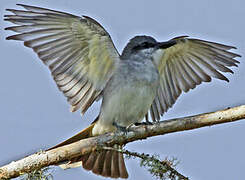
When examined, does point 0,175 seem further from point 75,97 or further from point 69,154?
point 75,97

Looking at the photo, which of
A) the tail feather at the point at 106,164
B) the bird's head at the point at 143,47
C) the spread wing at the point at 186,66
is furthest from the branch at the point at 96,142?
the spread wing at the point at 186,66

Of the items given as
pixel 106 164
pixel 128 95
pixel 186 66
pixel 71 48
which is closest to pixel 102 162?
pixel 106 164

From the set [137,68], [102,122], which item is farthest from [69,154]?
[137,68]

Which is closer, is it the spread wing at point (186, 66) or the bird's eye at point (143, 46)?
the bird's eye at point (143, 46)

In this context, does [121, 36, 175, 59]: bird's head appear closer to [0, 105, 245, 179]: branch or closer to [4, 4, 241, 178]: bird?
[4, 4, 241, 178]: bird

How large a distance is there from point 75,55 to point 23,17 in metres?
0.77

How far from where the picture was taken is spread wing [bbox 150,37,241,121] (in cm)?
606

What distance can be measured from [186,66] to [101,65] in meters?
1.30

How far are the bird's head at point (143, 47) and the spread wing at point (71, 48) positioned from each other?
23 centimetres

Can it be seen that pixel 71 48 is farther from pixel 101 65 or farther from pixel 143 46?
pixel 143 46

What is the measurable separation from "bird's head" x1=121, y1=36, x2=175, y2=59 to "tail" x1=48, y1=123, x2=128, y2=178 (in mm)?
1016

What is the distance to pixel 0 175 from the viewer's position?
4.21 meters

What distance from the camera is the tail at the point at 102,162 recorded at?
5332 millimetres

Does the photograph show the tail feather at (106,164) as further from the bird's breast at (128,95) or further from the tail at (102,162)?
the bird's breast at (128,95)
